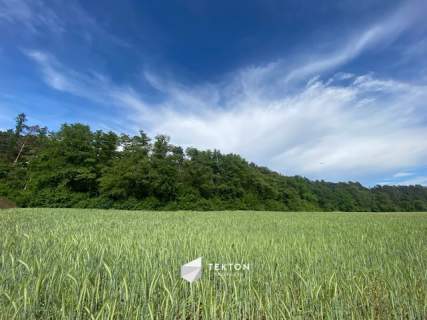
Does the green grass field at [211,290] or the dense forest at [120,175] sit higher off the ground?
the dense forest at [120,175]

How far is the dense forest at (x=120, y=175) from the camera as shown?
28.7m

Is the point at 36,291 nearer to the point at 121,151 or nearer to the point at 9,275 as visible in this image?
the point at 9,275

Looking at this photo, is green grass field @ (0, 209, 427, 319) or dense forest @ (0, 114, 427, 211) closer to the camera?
green grass field @ (0, 209, 427, 319)

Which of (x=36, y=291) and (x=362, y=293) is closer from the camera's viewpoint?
(x=36, y=291)

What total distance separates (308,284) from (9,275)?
2707mm

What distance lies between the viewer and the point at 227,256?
3.18m

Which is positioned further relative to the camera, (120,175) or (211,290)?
(120,175)

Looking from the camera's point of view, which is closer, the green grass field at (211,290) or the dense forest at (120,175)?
the green grass field at (211,290)

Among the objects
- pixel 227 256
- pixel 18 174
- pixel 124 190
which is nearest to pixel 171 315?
pixel 227 256

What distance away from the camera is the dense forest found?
2872cm

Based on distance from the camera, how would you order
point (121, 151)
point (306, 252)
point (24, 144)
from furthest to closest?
point (24, 144)
point (121, 151)
point (306, 252)

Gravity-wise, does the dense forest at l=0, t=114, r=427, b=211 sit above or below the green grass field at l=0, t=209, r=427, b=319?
above

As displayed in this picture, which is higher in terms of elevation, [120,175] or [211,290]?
[120,175]

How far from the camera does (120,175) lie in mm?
28984
